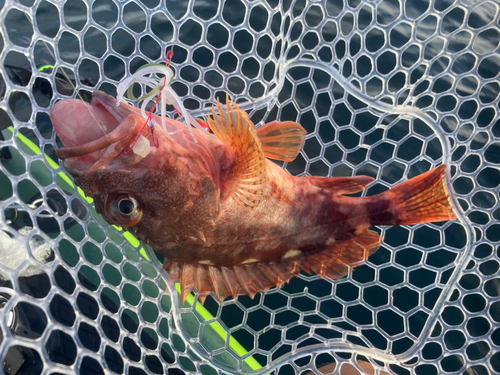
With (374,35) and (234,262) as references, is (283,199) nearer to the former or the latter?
(234,262)

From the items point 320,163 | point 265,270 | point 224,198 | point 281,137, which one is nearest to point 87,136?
point 224,198

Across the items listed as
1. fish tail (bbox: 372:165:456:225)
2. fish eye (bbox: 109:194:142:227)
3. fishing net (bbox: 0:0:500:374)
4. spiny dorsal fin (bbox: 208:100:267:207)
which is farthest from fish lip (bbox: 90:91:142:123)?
fish tail (bbox: 372:165:456:225)

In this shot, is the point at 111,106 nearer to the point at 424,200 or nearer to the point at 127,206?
the point at 127,206

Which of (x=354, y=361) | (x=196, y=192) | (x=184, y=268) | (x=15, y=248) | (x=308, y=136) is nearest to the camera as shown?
(x=196, y=192)

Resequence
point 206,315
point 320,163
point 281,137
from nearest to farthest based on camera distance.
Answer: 1. point 281,137
2. point 206,315
3. point 320,163

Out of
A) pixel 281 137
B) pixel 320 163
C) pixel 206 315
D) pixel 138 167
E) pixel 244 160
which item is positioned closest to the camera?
pixel 138 167

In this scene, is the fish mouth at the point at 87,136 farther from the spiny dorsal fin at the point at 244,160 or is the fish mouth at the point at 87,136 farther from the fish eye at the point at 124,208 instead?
the spiny dorsal fin at the point at 244,160

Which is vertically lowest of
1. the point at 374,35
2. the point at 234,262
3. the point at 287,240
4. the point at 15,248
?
the point at 15,248

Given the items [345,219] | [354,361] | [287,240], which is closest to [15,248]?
[287,240]
